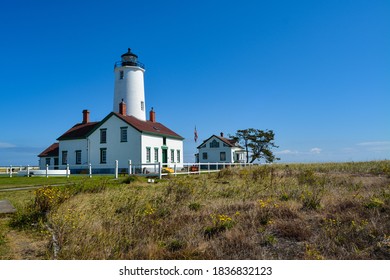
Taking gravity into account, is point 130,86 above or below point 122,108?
above

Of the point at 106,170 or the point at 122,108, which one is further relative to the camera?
the point at 122,108

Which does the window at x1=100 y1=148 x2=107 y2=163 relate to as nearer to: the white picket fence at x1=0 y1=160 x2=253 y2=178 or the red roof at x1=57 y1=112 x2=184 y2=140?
the white picket fence at x1=0 y1=160 x2=253 y2=178

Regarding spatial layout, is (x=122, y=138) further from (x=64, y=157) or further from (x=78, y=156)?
(x=64, y=157)

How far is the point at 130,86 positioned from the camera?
103 feet

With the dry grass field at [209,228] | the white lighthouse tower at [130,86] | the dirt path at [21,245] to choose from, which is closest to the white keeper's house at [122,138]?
the white lighthouse tower at [130,86]

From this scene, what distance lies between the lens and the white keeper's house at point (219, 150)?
4641 cm

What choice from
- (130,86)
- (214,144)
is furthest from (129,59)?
(214,144)

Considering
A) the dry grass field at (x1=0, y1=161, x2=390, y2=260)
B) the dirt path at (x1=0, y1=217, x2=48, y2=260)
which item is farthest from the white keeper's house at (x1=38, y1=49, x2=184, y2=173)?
the dirt path at (x1=0, y1=217, x2=48, y2=260)

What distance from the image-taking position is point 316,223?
5605 mm

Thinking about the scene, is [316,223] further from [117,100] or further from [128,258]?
[117,100]

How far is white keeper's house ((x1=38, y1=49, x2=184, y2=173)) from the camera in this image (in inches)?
1109

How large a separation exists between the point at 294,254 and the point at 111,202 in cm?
491

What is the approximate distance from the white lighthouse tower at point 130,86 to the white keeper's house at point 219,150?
17.8m

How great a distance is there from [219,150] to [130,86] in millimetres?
20329
